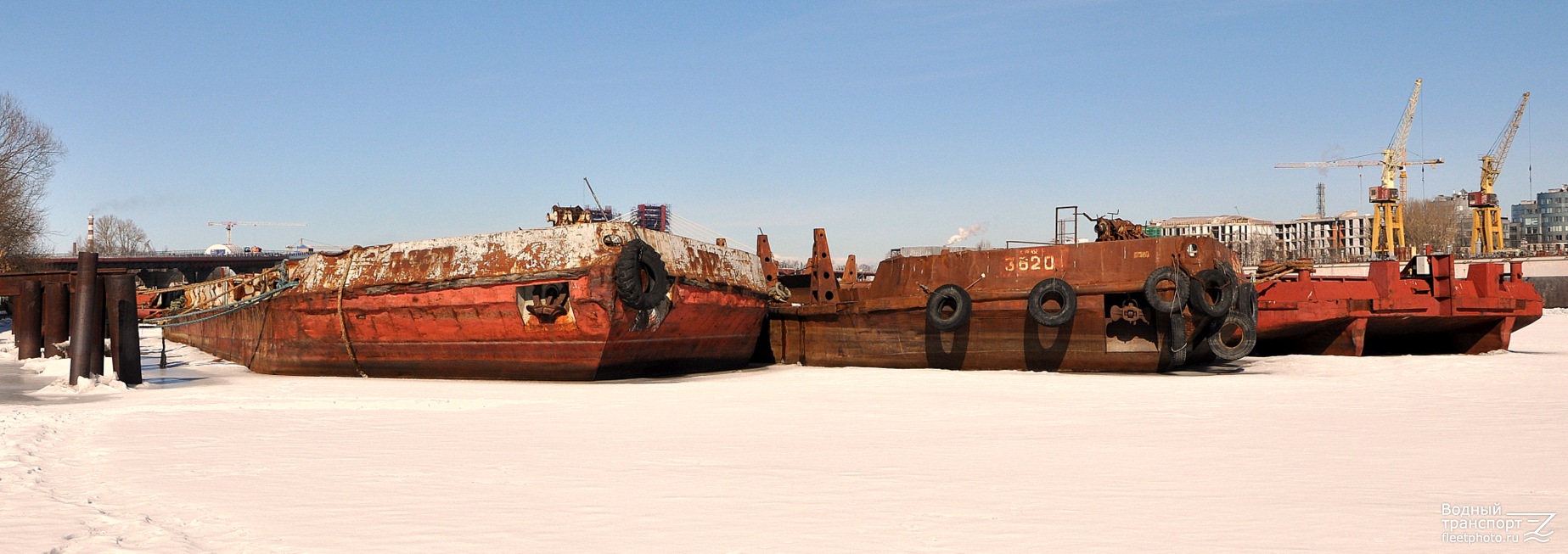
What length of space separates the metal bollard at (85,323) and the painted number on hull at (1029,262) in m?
11.1

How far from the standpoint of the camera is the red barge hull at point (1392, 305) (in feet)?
54.4

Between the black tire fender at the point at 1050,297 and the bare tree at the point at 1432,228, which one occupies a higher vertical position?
the bare tree at the point at 1432,228

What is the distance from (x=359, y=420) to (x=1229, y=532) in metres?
6.91

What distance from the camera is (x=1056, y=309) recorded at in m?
13.7

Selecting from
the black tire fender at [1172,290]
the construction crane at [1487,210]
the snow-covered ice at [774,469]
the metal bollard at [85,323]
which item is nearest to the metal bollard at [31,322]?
the metal bollard at [85,323]

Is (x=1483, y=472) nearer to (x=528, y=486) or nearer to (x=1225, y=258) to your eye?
(x=528, y=486)

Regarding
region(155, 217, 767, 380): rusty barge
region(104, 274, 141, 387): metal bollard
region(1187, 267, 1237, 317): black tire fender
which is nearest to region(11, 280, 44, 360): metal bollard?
region(155, 217, 767, 380): rusty barge

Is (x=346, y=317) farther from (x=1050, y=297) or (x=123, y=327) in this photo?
(x=1050, y=297)

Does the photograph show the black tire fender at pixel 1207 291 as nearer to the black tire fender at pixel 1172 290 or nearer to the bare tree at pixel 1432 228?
the black tire fender at pixel 1172 290

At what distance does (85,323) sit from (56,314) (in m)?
5.61

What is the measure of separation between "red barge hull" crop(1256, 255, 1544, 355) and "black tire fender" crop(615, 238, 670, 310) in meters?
9.98

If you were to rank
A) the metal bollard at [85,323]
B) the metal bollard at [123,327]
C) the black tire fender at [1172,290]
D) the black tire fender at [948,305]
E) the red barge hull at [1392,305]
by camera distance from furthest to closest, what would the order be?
1. the red barge hull at [1392,305]
2. the black tire fender at [948,305]
3. the black tire fender at [1172,290]
4. the metal bollard at [123,327]
5. the metal bollard at [85,323]

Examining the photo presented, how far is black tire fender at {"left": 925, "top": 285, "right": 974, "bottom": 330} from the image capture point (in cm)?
1412

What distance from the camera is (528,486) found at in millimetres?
5703
